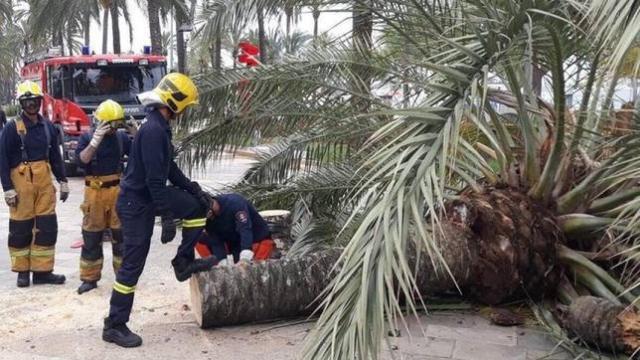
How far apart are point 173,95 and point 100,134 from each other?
1.63 metres

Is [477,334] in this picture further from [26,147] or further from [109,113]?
[26,147]

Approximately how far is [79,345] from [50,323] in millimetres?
592

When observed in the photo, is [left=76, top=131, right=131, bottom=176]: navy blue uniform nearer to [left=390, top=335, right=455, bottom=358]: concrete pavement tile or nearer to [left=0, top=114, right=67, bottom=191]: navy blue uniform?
[left=0, top=114, right=67, bottom=191]: navy blue uniform

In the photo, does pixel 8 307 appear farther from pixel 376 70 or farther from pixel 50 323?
pixel 376 70

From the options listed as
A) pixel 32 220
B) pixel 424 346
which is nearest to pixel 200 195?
pixel 424 346

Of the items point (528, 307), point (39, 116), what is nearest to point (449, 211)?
point (528, 307)

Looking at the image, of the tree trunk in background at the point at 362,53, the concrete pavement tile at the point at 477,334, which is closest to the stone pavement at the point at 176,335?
the concrete pavement tile at the point at 477,334

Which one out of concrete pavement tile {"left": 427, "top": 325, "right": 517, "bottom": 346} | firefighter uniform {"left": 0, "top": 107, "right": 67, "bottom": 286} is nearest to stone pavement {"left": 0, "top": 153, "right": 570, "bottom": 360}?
concrete pavement tile {"left": 427, "top": 325, "right": 517, "bottom": 346}

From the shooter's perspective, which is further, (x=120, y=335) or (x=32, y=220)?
(x=32, y=220)

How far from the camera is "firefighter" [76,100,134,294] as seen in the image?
6.03 meters

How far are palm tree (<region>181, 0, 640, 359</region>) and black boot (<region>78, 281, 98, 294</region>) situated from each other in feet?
4.78

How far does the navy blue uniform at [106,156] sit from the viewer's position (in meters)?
6.09

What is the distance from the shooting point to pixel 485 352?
4.42m

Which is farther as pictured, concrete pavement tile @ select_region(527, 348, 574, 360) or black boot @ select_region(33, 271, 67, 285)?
black boot @ select_region(33, 271, 67, 285)
